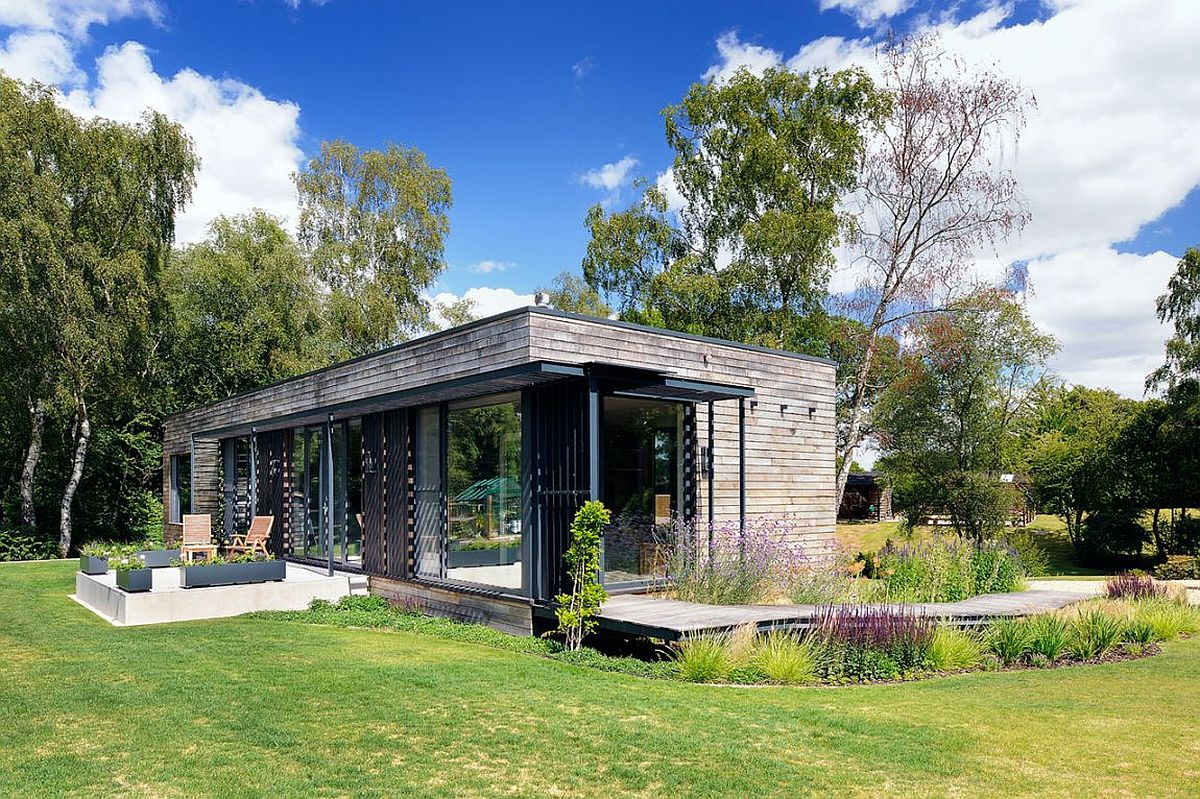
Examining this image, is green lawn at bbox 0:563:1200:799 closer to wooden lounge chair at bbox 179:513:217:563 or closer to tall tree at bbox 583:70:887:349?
wooden lounge chair at bbox 179:513:217:563

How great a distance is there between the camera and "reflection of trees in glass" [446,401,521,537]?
1008 cm

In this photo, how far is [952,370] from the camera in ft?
74.2

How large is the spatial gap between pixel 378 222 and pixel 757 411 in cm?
2082

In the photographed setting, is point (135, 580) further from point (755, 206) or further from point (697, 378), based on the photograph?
point (755, 206)

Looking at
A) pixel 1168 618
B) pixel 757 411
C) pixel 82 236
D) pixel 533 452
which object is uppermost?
pixel 82 236

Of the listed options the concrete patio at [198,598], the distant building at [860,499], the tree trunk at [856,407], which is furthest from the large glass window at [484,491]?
the distant building at [860,499]

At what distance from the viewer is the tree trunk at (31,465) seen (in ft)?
73.7

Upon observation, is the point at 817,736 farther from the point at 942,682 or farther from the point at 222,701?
the point at 222,701

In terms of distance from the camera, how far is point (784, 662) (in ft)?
23.1

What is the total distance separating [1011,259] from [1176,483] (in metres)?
7.31

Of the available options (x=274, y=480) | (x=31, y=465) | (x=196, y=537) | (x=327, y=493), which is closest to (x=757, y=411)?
(x=327, y=493)

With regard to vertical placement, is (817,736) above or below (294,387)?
below

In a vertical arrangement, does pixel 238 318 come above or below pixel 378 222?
below

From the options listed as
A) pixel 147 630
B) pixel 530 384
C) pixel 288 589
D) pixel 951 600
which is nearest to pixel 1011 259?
pixel 951 600
